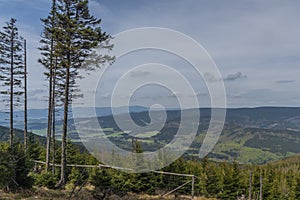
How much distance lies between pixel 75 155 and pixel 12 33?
10.1m

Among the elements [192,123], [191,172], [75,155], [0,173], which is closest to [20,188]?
[0,173]

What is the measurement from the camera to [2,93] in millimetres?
22531

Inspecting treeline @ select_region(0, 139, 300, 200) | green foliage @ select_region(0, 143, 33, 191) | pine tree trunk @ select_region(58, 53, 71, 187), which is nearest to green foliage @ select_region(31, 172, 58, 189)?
treeline @ select_region(0, 139, 300, 200)

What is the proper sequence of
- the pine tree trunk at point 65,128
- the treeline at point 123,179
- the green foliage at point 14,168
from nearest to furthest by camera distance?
1. the green foliage at point 14,168
2. the treeline at point 123,179
3. the pine tree trunk at point 65,128

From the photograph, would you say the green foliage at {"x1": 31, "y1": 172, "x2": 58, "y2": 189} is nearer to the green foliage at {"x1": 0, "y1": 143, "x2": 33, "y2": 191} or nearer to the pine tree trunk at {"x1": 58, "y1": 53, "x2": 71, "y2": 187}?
the pine tree trunk at {"x1": 58, "y1": 53, "x2": 71, "y2": 187}

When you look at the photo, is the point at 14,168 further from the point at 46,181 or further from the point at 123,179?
the point at 123,179

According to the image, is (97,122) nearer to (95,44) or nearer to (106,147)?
(106,147)

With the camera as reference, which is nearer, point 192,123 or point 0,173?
point 0,173

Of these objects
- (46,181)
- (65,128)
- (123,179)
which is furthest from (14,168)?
(123,179)

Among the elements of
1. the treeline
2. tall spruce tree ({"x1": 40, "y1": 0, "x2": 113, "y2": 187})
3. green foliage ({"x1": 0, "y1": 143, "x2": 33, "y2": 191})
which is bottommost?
the treeline

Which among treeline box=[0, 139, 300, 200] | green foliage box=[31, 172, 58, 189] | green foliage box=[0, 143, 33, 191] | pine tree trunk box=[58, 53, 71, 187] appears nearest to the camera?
green foliage box=[0, 143, 33, 191]

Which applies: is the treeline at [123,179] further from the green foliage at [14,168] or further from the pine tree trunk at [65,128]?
the pine tree trunk at [65,128]

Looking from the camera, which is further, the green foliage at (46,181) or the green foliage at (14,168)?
the green foliage at (46,181)

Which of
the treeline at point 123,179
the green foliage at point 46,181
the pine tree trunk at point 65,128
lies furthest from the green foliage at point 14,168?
the pine tree trunk at point 65,128
